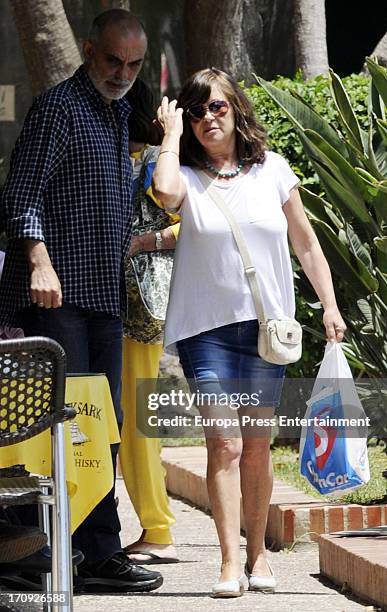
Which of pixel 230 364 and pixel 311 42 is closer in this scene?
pixel 230 364

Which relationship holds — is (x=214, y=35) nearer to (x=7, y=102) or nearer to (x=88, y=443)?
(x=7, y=102)

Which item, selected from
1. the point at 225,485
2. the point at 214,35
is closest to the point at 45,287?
the point at 225,485

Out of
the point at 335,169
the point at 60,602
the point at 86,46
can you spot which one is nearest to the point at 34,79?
the point at 335,169

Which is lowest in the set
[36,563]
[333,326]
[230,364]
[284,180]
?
[36,563]

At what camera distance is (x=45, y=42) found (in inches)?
321

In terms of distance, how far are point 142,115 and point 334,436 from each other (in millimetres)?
1453

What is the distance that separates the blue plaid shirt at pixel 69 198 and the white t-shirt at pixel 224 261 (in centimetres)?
25

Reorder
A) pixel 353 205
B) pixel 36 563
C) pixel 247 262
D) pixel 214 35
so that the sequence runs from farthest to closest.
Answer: pixel 214 35 < pixel 353 205 < pixel 247 262 < pixel 36 563

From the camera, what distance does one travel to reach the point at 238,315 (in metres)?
4.81

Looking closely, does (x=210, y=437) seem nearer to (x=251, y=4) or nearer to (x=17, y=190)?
(x=17, y=190)

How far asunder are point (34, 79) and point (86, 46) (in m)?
3.46

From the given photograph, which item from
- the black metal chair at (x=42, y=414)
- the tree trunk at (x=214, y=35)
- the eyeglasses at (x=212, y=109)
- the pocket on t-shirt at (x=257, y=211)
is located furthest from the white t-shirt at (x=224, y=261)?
the tree trunk at (x=214, y=35)

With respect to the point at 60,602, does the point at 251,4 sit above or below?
above

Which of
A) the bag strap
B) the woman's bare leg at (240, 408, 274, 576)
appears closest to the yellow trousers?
the woman's bare leg at (240, 408, 274, 576)
